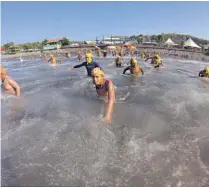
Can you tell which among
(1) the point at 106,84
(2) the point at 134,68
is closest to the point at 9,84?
(1) the point at 106,84

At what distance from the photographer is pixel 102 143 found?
4793 mm

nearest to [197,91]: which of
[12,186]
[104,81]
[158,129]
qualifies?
[158,129]

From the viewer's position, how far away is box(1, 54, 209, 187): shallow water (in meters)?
3.78

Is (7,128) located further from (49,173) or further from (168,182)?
(168,182)

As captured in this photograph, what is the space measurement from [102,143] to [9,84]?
15.8 feet

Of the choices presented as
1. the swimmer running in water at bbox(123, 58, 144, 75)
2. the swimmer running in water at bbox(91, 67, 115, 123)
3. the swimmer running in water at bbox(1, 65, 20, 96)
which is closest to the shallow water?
the swimmer running in water at bbox(1, 65, 20, 96)

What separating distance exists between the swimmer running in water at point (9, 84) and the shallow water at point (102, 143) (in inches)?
13.3

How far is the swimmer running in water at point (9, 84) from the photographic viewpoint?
752 centimetres

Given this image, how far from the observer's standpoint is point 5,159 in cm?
418

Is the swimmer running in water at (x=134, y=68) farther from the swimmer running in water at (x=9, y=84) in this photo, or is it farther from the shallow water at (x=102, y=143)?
the swimmer running in water at (x=9, y=84)

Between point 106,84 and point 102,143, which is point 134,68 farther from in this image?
point 102,143

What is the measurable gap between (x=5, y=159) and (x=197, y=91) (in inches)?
350

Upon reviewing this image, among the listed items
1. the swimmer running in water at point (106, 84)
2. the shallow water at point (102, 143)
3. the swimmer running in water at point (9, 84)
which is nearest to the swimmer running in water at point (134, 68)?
the shallow water at point (102, 143)

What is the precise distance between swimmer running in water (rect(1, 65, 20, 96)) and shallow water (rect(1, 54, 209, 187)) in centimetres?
34
